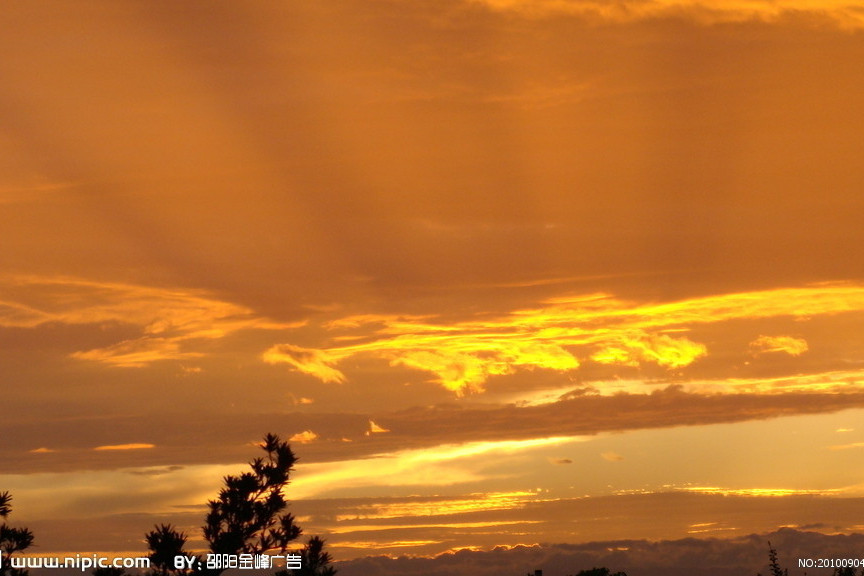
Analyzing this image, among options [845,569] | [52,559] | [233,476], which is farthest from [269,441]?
[845,569]

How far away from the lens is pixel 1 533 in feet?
111

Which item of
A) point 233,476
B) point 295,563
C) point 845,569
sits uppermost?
point 233,476

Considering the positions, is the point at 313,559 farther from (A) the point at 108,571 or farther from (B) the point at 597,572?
(B) the point at 597,572

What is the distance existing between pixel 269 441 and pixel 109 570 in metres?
7.35

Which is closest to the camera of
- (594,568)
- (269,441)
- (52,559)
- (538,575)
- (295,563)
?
(295,563)

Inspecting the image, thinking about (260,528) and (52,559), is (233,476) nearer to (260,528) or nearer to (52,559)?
(260,528)

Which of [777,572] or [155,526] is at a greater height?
[155,526]

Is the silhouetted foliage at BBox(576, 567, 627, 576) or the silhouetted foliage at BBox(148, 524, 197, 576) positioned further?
the silhouetted foliage at BBox(576, 567, 627, 576)

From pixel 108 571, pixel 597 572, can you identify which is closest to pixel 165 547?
pixel 108 571

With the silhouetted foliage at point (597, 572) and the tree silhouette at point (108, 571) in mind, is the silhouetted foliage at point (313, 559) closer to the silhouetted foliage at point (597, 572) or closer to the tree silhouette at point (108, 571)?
the tree silhouette at point (108, 571)

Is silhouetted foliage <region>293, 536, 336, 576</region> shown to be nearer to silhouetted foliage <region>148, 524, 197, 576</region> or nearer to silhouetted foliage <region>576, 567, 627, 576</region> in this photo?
silhouetted foliage <region>148, 524, 197, 576</region>

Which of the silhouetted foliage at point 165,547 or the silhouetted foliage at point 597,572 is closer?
the silhouetted foliage at point 165,547

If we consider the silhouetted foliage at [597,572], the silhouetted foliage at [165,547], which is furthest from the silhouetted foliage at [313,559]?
the silhouetted foliage at [597,572]

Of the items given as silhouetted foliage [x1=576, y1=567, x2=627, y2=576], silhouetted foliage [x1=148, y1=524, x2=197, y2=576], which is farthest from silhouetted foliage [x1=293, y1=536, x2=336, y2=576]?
silhouetted foliage [x1=576, y1=567, x2=627, y2=576]
